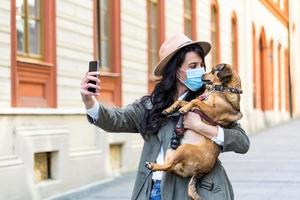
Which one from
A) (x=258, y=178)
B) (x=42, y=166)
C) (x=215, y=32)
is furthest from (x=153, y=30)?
(x=215, y=32)

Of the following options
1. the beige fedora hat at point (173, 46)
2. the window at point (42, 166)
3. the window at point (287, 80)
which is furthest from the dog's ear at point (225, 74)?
the window at point (287, 80)

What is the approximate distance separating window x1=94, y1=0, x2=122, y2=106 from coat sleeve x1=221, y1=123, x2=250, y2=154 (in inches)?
373

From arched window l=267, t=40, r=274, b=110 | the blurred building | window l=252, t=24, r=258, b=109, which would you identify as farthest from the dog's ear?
arched window l=267, t=40, r=274, b=110

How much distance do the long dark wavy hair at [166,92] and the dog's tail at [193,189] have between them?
399mm

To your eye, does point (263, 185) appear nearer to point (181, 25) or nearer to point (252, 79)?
point (181, 25)

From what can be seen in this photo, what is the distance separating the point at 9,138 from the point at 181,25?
935cm

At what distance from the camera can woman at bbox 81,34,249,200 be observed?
389cm

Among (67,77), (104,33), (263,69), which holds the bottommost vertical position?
(67,77)

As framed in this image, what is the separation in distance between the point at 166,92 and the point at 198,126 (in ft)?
1.06

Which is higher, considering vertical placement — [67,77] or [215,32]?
[215,32]

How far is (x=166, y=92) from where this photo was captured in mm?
4129

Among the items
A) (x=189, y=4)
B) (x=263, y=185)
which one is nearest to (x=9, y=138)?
(x=263, y=185)

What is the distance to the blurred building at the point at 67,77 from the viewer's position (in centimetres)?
983

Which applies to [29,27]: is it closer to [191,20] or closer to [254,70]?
[191,20]
